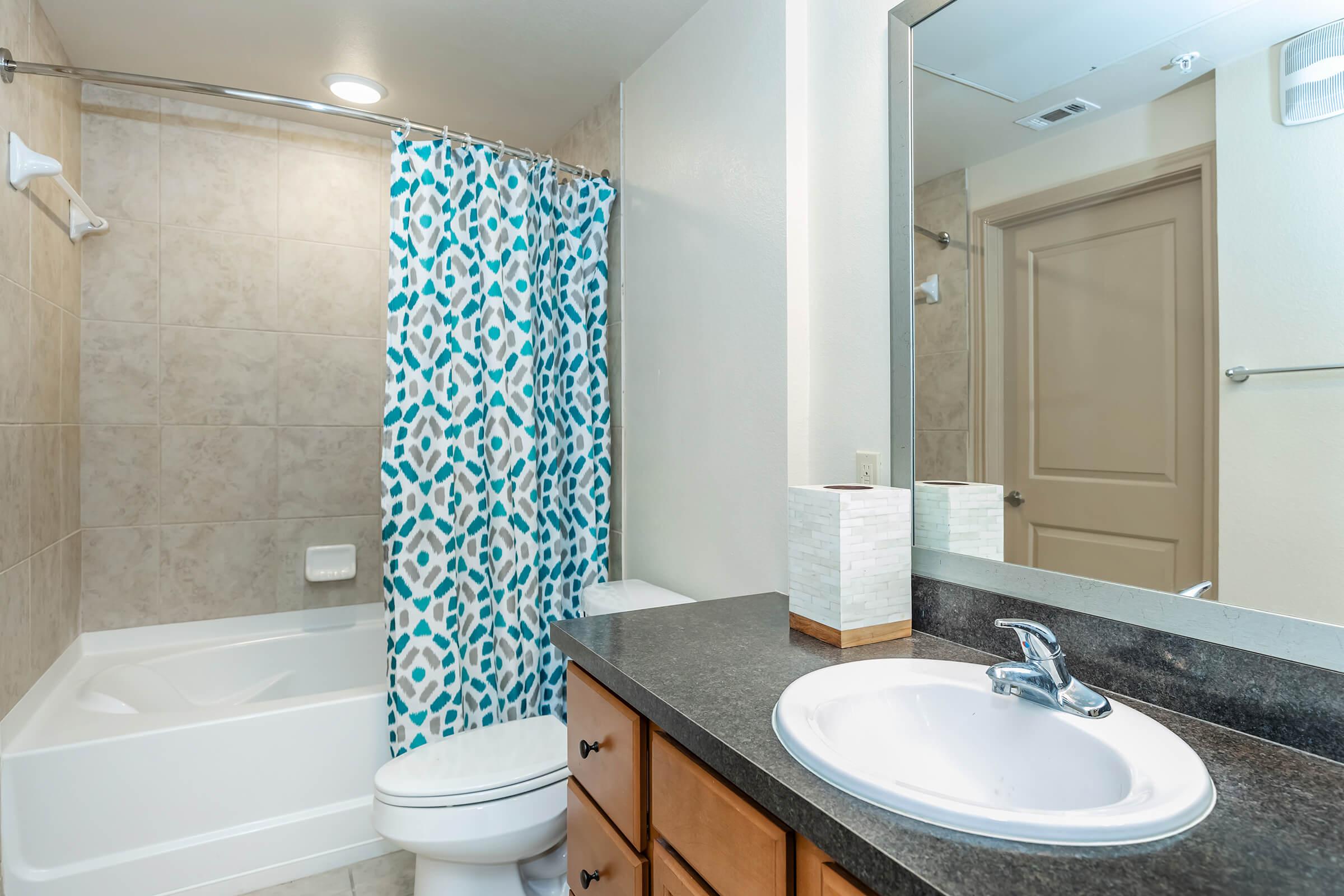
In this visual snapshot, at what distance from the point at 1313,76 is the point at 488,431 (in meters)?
1.92

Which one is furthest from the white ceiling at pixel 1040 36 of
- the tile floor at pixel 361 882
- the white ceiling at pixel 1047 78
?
the tile floor at pixel 361 882

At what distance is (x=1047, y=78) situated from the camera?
1095mm

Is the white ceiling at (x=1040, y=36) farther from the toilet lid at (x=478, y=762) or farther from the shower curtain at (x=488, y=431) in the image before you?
the toilet lid at (x=478, y=762)

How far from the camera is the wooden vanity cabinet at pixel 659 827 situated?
0.75 meters

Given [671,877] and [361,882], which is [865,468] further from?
[361,882]

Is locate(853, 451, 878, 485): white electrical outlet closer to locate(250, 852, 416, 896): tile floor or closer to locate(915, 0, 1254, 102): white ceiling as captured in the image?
locate(915, 0, 1254, 102): white ceiling

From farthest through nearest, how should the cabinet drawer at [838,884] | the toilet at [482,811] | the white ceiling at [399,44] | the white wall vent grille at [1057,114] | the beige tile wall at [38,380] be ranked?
the white ceiling at [399,44], the beige tile wall at [38,380], the toilet at [482,811], the white wall vent grille at [1057,114], the cabinet drawer at [838,884]

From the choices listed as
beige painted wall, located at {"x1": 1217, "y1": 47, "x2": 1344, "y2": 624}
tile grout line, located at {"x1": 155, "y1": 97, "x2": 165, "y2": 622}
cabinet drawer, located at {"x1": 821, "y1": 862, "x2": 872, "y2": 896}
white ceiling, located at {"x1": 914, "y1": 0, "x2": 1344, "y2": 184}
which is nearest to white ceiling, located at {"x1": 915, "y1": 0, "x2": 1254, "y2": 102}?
white ceiling, located at {"x1": 914, "y1": 0, "x2": 1344, "y2": 184}

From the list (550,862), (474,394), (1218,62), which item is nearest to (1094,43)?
(1218,62)

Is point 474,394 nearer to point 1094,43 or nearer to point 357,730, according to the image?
point 357,730

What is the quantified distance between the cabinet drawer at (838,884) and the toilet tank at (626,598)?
1.16 meters

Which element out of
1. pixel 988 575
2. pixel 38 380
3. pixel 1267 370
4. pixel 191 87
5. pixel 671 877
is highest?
pixel 191 87

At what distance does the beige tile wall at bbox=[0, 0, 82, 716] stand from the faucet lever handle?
7.06ft

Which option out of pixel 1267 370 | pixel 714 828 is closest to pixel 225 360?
pixel 714 828
